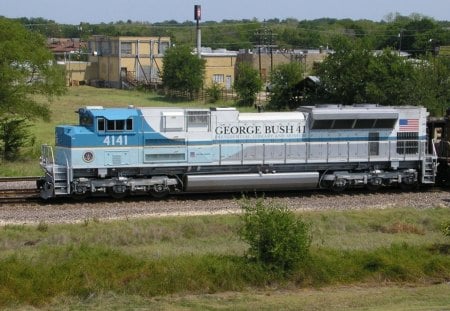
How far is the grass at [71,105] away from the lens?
32250mm

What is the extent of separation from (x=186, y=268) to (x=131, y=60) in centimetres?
7480

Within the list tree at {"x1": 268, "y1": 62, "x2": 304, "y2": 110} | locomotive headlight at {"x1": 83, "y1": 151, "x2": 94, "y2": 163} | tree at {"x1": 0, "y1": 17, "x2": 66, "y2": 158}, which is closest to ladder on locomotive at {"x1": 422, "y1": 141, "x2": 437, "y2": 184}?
locomotive headlight at {"x1": 83, "y1": 151, "x2": 94, "y2": 163}

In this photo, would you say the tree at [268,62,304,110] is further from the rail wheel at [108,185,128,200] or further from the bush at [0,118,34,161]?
the rail wheel at [108,185,128,200]

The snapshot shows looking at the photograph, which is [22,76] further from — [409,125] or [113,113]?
[409,125]

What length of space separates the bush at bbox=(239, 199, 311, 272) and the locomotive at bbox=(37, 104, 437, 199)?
8.19 m

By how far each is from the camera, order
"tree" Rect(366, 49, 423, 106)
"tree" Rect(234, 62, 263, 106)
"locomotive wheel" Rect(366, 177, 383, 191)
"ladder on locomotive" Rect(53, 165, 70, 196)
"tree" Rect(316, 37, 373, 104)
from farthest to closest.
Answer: "tree" Rect(234, 62, 263, 106) → "tree" Rect(316, 37, 373, 104) → "tree" Rect(366, 49, 423, 106) → "locomotive wheel" Rect(366, 177, 383, 191) → "ladder on locomotive" Rect(53, 165, 70, 196)

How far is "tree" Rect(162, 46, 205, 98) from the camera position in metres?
77.0

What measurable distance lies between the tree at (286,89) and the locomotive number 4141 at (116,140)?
3432 centimetres

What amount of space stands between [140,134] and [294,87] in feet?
115

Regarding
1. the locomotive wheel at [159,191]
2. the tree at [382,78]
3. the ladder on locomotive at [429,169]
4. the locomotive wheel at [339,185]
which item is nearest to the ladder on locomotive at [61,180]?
the locomotive wheel at [159,191]

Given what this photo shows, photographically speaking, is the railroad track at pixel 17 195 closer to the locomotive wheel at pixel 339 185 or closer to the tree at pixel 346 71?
the locomotive wheel at pixel 339 185

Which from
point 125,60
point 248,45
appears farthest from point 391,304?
point 248,45

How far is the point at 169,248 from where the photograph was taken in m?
18.5

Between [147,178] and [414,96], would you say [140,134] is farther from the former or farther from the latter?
[414,96]
